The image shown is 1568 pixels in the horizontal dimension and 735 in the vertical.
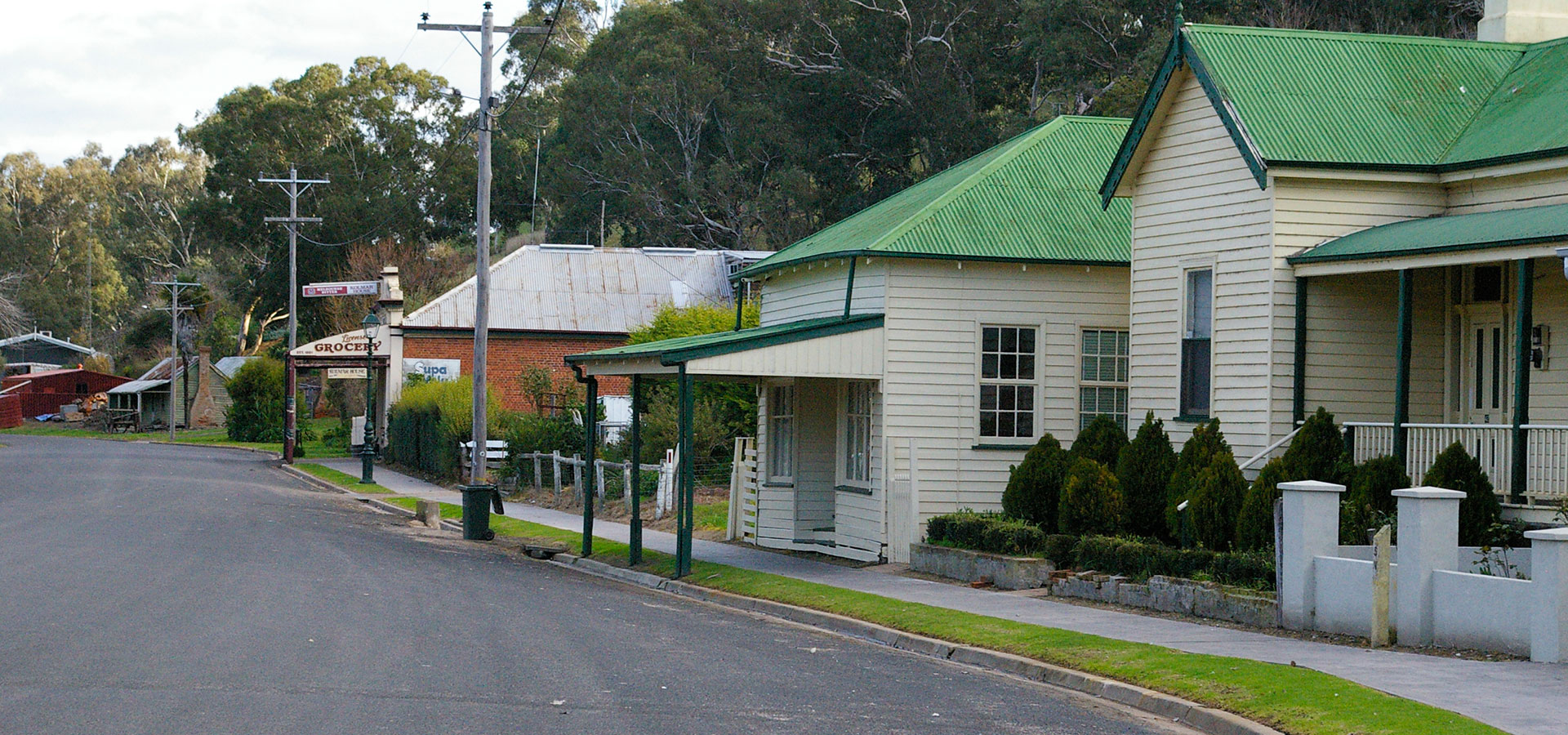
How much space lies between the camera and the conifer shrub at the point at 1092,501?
58.8ft

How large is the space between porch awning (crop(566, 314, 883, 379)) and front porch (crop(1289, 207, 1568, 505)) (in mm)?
5702

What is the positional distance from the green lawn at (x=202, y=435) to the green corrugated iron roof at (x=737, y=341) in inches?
1395

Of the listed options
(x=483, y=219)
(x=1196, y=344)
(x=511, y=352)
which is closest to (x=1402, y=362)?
(x=1196, y=344)

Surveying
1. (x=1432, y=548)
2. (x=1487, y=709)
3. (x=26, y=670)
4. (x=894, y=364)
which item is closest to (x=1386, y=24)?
(x=894, y=364)

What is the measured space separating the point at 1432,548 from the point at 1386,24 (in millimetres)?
30386

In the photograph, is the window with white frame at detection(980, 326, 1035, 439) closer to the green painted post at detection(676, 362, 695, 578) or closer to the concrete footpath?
the concrete footpath

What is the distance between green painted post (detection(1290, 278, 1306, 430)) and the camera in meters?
17.5

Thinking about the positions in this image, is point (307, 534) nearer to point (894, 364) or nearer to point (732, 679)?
point (894, 364)

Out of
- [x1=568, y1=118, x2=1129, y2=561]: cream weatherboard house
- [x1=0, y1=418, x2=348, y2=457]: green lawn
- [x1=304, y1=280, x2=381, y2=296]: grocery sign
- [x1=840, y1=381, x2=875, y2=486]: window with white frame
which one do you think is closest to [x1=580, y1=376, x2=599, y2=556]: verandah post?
[x1=568, y1=118, x2=1129, y2=561]: cream weatherboard house

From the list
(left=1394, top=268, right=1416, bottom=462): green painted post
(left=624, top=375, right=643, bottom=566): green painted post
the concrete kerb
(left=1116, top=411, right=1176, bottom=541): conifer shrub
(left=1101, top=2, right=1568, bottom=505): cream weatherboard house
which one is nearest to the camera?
the concrete kerb

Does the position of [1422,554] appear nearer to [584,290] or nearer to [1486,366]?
[1486,366]

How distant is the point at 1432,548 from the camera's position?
12969mm

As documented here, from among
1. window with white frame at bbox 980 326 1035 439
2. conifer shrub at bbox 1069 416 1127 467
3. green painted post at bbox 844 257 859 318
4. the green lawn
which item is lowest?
the green lawn

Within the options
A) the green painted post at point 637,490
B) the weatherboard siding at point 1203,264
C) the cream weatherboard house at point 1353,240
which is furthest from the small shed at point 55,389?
the cream weatherboard house at point 1353,240
